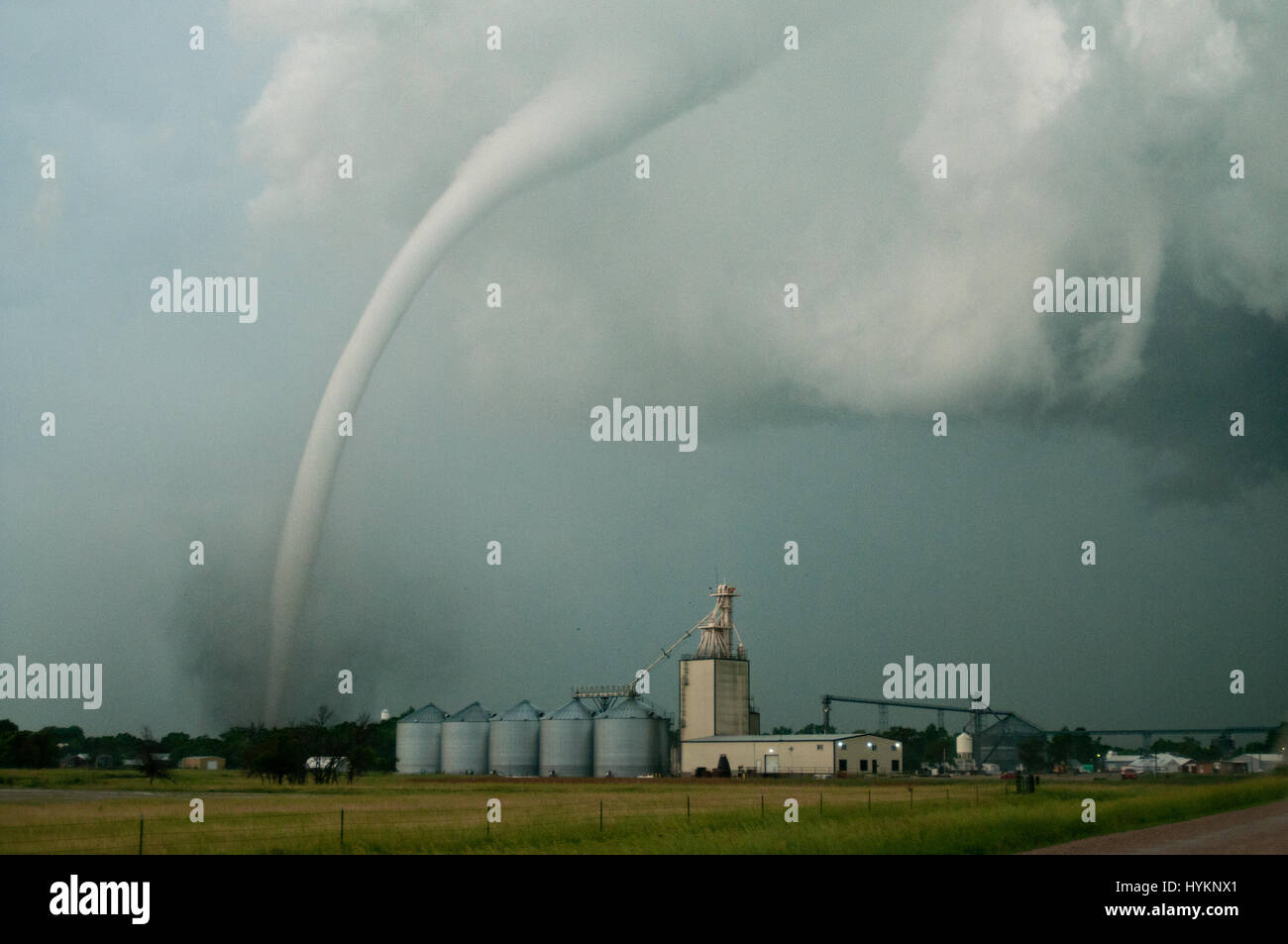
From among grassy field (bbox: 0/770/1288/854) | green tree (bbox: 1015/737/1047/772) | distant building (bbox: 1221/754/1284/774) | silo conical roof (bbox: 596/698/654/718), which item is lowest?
green tree (bbox: 1015/737/1047/772)

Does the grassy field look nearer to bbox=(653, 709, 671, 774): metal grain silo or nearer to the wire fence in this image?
the wire fence

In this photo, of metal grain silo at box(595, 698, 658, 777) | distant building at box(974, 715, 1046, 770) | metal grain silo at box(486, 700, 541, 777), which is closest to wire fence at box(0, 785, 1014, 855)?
metal grain silo at box(595, 698, 658, 777)

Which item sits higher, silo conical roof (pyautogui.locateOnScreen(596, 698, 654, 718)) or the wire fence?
the wire fence

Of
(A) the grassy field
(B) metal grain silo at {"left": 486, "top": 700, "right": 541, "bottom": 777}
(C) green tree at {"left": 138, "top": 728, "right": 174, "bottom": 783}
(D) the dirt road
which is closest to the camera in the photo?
(D) the dirt road

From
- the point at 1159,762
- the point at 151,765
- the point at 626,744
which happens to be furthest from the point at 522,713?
the point at 1159,762

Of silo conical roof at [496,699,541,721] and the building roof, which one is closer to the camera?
the building roof

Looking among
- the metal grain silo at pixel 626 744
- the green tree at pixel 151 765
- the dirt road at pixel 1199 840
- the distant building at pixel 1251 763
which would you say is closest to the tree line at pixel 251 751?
the green tree at pixel 151 765

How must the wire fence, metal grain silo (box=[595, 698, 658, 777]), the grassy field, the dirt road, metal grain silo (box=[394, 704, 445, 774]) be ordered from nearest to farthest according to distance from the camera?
the dirt road → the grassy field → the wire fence → metal grain silo (box=[595, 698, 658, 777]) → metal grain silo (box=[394, 704, 445, 774])

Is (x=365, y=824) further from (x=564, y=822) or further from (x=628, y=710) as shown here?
(x=628, y=710)
